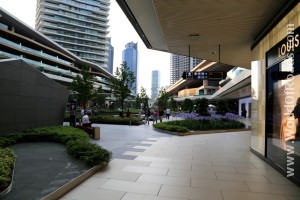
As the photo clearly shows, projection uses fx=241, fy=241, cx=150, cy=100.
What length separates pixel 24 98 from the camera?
37.1 feet

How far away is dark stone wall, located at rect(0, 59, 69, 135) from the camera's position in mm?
9984

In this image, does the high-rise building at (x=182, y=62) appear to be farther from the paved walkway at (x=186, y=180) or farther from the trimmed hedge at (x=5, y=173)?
the trimmed hedge at (x=5, y=173)

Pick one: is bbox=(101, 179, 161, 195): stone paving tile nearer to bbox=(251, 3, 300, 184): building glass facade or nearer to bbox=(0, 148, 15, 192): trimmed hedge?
bbox=(0, 148, 15, 192): trimmed hedge

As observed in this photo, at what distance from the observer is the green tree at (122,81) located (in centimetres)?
2693

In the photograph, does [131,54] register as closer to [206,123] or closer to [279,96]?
[206,123]

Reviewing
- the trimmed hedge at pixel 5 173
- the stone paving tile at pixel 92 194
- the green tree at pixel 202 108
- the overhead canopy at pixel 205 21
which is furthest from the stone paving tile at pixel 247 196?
the green tree at pixel 202 108

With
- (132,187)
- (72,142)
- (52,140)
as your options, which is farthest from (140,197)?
(52,140)

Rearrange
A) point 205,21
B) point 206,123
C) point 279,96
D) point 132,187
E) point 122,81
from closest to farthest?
point 132,187, point 279,96, point 205,21, point 206,123, point 122,81

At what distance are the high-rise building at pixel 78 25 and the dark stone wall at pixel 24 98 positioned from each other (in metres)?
88.6

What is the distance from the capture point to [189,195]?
4781mm

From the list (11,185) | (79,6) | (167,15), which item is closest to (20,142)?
(11,185)

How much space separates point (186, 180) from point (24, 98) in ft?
29.4

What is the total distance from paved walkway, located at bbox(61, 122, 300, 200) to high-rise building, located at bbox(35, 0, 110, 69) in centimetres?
9718

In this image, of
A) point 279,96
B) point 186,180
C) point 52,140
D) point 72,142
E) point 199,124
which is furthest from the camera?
point 199,124
